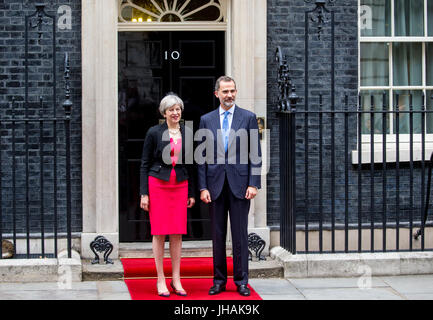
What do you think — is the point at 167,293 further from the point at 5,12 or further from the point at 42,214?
the point at 5,12

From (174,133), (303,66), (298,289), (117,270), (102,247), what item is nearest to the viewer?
(174,133)

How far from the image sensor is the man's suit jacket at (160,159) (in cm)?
723

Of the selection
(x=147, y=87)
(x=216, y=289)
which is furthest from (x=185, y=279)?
(x=147, y=87)

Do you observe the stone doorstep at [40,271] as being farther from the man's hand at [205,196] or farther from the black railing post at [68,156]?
the man's hand at [205,196]

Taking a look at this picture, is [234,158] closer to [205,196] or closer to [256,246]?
[205,196]

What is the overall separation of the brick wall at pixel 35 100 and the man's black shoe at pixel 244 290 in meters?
2.36

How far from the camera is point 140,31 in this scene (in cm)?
915

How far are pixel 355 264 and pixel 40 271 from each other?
10.0 ft

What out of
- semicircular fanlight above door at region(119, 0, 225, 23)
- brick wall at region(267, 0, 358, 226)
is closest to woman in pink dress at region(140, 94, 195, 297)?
brick wall at region(267, 0, 358, 226)

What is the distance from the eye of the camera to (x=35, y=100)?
8805 mm

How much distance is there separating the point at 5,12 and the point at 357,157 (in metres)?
4.06

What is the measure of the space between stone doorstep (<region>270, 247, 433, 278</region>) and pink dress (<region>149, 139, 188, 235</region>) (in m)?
1.48

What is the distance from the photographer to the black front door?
9102mm

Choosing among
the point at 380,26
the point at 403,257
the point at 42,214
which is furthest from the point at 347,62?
the point at 42,214
